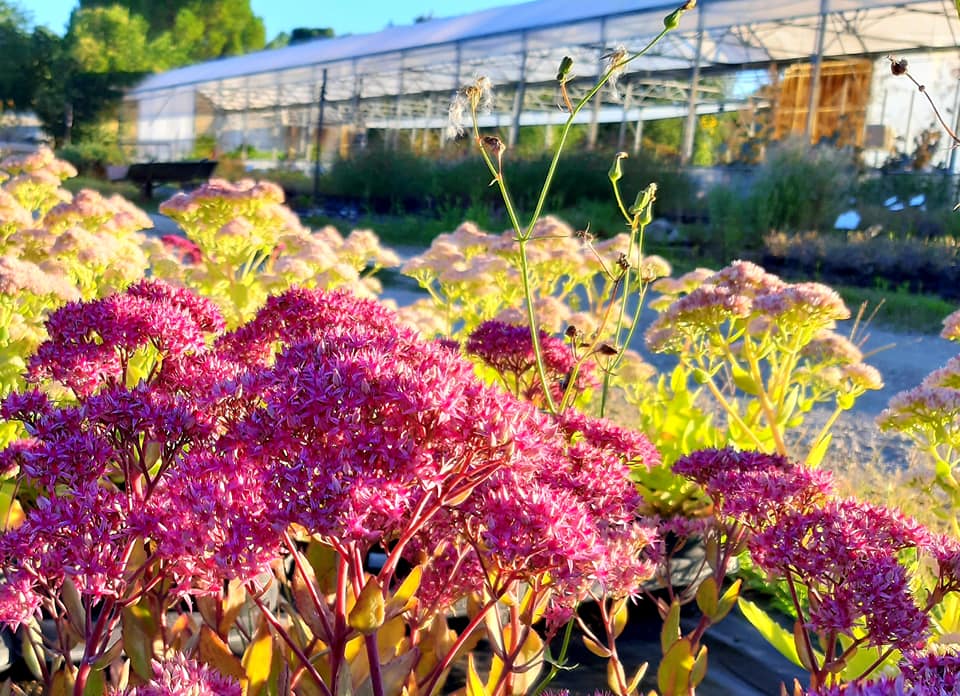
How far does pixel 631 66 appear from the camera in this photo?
14.6m

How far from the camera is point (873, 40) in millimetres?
17453

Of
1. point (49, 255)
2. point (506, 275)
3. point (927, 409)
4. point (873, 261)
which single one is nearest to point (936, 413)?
point (927, 409)

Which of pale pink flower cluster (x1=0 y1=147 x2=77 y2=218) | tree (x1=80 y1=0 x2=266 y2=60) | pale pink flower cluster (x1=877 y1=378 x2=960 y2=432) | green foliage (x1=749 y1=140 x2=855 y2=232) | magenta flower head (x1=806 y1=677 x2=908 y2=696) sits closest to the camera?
A: magenta flower head (x1=806 y1=677 x2=908 y2=696)

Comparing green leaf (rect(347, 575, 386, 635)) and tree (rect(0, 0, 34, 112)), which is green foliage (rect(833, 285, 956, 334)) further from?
tree (rect(0, 0, 34, 112))

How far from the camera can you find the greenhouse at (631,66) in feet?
50.7

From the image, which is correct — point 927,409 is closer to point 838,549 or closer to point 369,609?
point 838,549

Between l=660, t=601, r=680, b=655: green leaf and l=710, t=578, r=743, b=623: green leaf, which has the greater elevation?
l=710, t=578, r=743, b=623: green leaf

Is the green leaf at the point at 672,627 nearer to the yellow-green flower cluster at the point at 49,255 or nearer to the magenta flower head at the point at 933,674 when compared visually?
the magenta flower head at the point at 933,674

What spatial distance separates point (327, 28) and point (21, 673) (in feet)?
213

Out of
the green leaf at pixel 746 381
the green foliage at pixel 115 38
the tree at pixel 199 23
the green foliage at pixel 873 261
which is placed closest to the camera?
the green leaf at pixel 746 381

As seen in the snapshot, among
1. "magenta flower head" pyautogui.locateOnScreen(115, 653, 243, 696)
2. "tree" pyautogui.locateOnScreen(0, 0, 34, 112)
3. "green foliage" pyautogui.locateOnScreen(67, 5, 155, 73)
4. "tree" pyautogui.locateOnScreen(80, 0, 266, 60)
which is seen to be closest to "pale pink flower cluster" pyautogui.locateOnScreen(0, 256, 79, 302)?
"magenta flower head" pyautogui.locateOnScreen(115, 653, 243, 696)

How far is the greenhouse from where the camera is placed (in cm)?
1545

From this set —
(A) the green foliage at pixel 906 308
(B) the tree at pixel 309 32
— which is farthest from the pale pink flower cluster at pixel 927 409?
(B) the tree at pixel 309 32

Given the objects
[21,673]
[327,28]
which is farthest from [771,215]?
[327,28]
